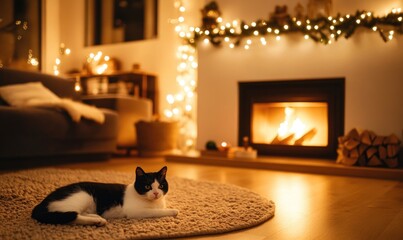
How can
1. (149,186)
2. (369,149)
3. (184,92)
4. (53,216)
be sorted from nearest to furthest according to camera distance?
(53,216)
(149,186)
(369,149)
(184,92)

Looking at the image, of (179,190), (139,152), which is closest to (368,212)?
(179,190)

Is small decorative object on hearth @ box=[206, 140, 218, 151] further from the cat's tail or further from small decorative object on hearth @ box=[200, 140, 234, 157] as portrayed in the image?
the cat's tail

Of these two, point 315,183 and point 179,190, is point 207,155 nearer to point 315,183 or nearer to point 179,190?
point 315,183

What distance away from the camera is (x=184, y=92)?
5.19m

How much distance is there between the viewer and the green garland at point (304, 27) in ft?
11.2

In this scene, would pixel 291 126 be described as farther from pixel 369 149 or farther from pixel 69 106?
pixel 69 106

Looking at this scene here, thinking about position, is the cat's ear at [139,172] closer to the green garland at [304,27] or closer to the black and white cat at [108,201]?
the black and white cat at [108,201]

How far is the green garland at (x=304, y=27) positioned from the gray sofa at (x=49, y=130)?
4.52 feet

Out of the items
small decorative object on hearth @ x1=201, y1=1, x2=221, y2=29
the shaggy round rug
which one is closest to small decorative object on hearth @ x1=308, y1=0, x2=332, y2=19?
small decorative object on hearth @ x1=201, y1=1, x2=221, y2=29

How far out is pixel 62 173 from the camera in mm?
2832

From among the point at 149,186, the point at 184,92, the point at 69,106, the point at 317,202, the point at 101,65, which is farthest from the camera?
the point at 101,65

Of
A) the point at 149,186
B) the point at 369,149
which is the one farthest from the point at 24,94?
the point at 369,149

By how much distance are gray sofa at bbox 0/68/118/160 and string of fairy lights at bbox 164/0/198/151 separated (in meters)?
1.25

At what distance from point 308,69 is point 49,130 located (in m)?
2.41
